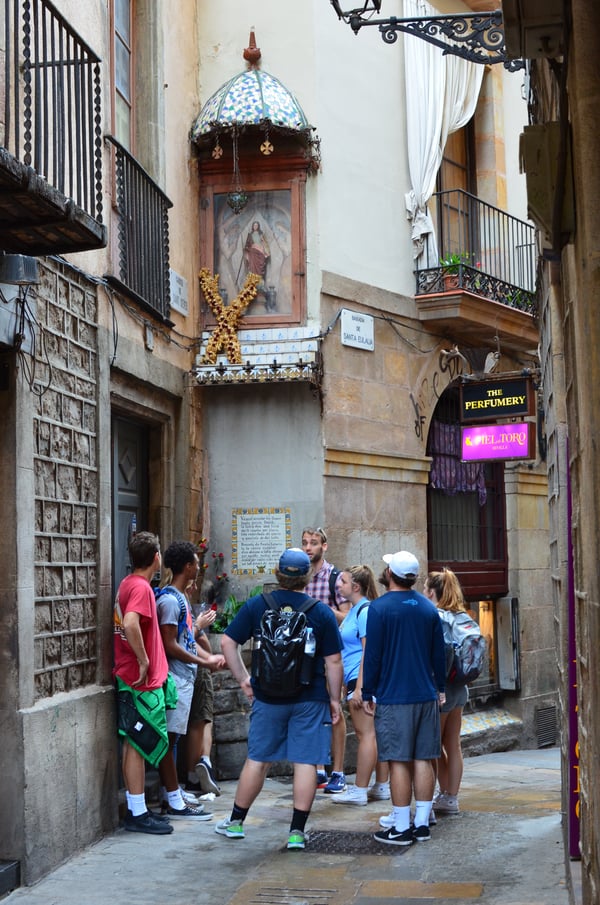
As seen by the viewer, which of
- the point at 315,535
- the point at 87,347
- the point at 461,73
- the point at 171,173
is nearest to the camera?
the point at 87,347

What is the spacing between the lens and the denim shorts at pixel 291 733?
7387 mm

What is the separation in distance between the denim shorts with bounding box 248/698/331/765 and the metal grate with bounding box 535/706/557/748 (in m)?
8.01

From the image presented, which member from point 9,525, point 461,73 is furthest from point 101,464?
point 461,73

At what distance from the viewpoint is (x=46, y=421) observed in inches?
300

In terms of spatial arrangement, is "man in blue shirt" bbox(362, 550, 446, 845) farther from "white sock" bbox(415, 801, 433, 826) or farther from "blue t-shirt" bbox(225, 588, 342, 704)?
"blue t-shirt" bbox(225, 588, 342, 704)

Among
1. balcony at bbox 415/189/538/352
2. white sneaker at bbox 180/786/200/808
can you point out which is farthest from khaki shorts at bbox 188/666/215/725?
balcony at bbox 415/189/538/352

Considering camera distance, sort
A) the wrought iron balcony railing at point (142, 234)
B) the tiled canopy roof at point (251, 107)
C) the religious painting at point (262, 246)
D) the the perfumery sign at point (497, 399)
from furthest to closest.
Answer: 1. the the perfumery sign at point (497, 399)
2. the religious painting at point (262, 246)
3. the tiled canopy roof at point (251, 107)
4. the wrought iron balcony railing at point (142, 234)

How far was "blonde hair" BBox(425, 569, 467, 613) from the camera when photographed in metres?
8.63

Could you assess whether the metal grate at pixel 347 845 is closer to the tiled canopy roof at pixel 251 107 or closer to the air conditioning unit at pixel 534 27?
the air conditioning unit at pixel 534 27

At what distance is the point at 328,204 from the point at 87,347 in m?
4.16

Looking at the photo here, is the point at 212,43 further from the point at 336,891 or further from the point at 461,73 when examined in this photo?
the point at 336,891

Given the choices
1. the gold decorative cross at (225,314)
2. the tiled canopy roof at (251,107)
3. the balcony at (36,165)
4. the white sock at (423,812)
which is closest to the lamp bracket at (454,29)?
the balcony at (36,165)

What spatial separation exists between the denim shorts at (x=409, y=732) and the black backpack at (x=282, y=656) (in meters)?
0.69

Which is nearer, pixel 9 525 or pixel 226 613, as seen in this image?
pixel 9 525
